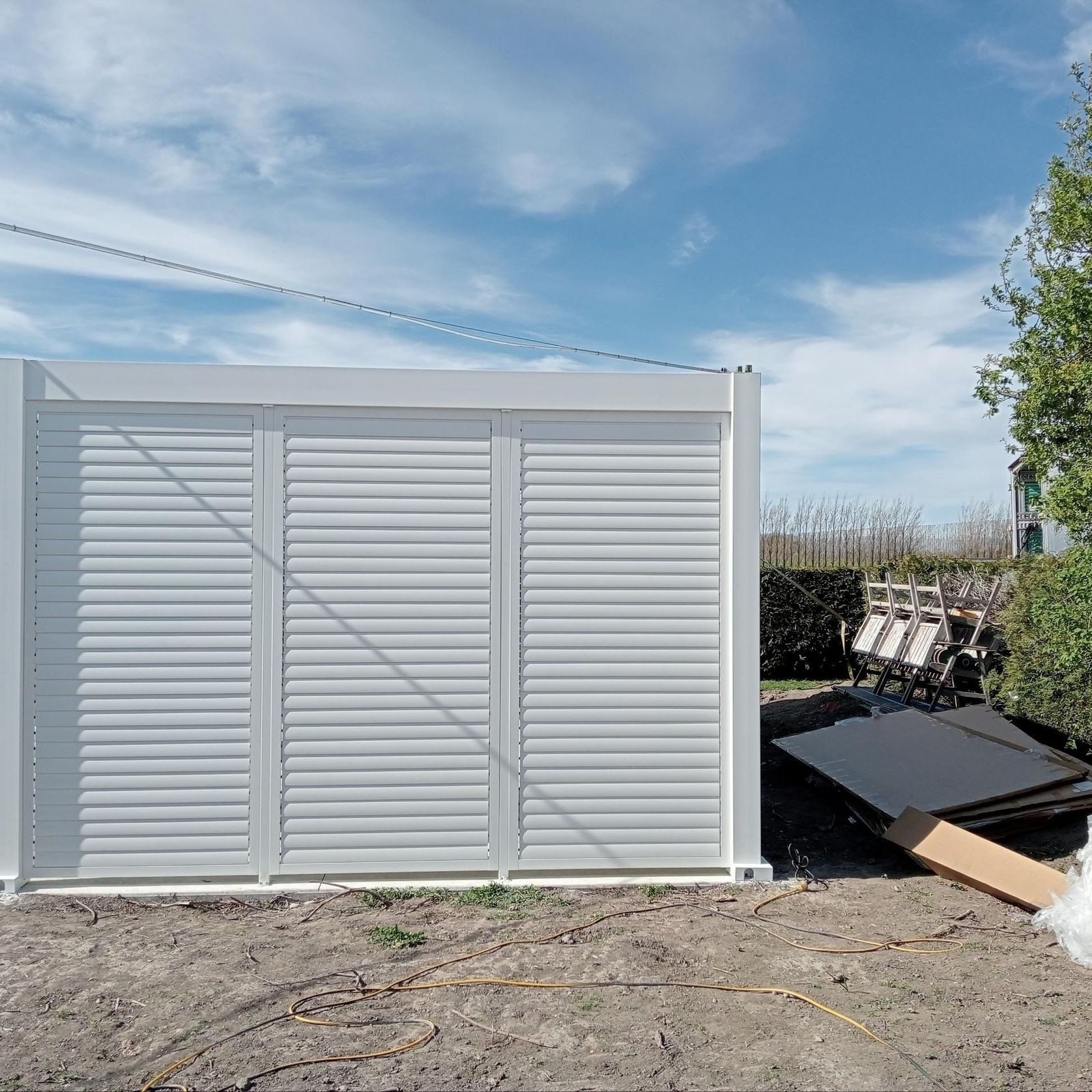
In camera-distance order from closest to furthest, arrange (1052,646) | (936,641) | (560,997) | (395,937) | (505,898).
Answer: (560,997) < (395,937) < (505,898) < (1052,646) < (936,641)

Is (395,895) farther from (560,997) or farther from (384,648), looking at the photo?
(560,997)


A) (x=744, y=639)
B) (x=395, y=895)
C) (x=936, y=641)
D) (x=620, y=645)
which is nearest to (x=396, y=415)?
(x=620, y=645)

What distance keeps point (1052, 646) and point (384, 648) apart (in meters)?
4.92

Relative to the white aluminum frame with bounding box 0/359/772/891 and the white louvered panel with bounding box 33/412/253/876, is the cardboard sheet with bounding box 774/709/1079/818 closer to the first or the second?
the white aluminum frame with bounding box 0/359/772/891

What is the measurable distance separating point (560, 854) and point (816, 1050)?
1949 mm

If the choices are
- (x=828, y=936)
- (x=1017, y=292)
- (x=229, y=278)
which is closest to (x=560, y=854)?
(x=828, y=936)

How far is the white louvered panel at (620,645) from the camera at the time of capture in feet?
16.0

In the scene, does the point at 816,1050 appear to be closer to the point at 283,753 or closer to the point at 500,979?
the point at 500,979

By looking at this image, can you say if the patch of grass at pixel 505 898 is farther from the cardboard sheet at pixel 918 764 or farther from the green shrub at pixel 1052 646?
the green shrub at pixel 1052 646

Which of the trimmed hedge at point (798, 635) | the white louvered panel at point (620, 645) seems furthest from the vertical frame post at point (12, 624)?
the trimmed hedge at point (798, 635)

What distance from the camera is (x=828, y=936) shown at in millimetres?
4262

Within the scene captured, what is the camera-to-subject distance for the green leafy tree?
939cm

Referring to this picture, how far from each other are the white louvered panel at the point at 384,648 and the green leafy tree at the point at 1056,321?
644 centimetres

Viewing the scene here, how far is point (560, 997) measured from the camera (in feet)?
11.7
